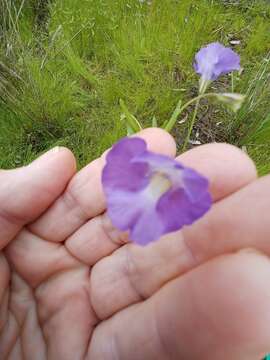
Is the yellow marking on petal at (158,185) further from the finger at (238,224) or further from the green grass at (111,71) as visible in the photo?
the green grass at (111,71)

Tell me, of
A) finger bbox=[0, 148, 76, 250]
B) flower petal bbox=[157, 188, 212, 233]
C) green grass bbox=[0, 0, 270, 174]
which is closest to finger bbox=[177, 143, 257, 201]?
flower petal bbox=[157, 188, 212, 233]

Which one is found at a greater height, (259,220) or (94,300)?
(259,220)

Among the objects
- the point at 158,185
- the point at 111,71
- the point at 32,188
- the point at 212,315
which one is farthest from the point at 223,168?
the point at 111,71

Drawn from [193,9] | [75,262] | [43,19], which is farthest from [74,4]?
[75,262]

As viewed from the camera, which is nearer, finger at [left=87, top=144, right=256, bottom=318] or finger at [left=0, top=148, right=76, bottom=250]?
finger at [left=87, top=144, right=256, bottom=318]

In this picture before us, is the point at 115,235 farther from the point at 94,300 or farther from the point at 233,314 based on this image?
the point at 233,314

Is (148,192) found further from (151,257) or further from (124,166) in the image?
(151,257)

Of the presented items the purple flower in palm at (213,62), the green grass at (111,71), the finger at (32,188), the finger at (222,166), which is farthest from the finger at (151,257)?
the green grass at (111,71)

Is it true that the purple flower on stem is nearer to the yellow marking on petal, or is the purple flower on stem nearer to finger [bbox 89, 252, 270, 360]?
the yellow marking on petal
